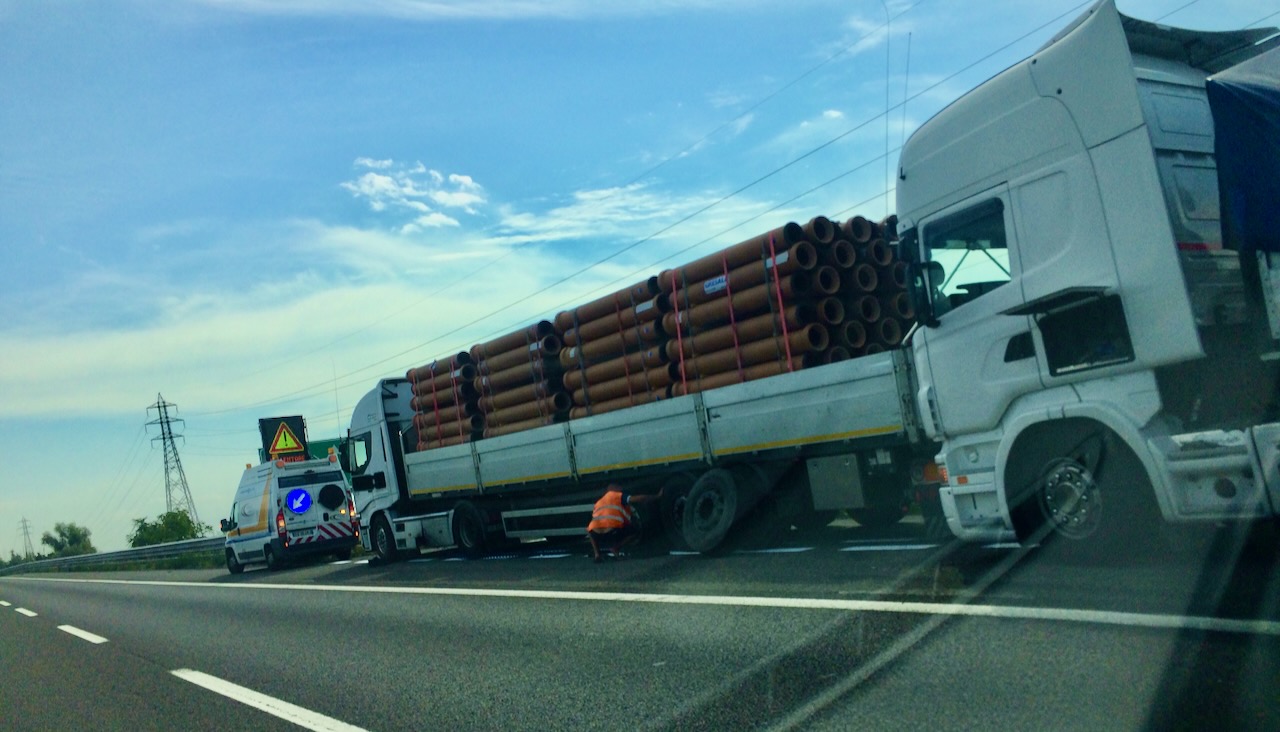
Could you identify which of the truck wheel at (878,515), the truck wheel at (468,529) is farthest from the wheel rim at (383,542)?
the truck wheel at (878,515)

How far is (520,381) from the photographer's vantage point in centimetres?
1548

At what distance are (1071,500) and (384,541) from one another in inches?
572

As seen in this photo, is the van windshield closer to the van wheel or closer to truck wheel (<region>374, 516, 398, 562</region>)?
the van wheel

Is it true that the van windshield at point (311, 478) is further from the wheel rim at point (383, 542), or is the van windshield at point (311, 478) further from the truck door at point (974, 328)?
the truck door at point (974, 328)

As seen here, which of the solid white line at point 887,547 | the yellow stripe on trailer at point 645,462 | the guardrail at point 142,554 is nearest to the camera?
the solid white line at point 887,547

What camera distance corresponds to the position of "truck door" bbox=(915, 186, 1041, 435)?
7.29 metres

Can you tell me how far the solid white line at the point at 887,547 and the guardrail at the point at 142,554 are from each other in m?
23.5

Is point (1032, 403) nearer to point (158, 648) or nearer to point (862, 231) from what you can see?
point (862, 231)

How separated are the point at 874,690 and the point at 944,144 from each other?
448 centimetres

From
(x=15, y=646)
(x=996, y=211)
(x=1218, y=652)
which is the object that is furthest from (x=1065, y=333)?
(x=15, y=646)

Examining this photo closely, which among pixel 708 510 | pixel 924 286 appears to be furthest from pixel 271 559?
pixel 924 286

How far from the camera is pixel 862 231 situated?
1101 centimetres

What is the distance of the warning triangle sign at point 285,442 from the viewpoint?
26.0m

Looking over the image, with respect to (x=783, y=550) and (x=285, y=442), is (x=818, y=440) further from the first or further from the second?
(x=285, y=442)
